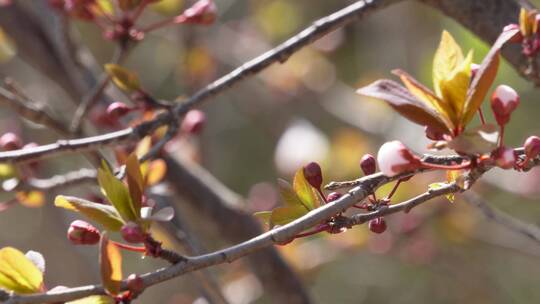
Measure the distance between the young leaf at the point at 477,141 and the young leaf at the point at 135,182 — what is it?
0.33 m

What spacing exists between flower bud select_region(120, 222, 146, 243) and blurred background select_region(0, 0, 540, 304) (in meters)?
1.16

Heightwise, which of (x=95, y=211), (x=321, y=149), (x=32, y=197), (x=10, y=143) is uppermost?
(x=95, y=211)

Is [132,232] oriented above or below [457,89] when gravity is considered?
below

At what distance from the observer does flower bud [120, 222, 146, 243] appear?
90 cm

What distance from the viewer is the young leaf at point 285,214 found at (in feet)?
3.00

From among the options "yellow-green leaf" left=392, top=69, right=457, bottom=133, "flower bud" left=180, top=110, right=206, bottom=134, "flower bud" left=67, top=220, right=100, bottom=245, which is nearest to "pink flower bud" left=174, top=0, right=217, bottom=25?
"flower bud" left=180, top=110, right=206, bottom=134

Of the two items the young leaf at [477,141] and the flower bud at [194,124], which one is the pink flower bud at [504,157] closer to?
the young leaf at [477,141]

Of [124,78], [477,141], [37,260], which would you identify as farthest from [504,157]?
[124,78]

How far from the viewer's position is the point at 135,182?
3.09ft

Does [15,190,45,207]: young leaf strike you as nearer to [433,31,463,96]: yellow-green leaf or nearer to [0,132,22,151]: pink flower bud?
[0,132,22,151]: pink flower bud

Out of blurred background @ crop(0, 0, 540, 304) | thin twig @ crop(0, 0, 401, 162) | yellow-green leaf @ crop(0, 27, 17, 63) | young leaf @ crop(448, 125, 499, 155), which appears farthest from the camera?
blurred background @ crop(0, 0, 540, 304)

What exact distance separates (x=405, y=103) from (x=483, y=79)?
0.24 feet

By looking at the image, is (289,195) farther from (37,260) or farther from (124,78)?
(124,78)

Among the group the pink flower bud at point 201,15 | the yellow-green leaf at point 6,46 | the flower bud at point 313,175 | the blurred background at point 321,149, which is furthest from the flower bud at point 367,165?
the yellow-green leaf at point 6,46
